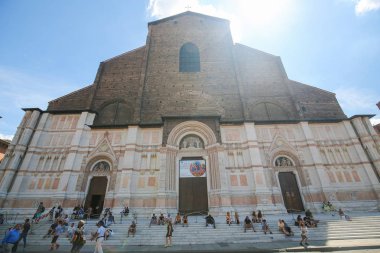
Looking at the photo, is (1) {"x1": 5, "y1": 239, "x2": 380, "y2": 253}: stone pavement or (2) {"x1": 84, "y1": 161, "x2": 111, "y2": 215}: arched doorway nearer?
(1) {"x1": 5, "y1": 239, "x2": 380, "y2": 253}: stone pavement

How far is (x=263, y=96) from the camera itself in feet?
55.9

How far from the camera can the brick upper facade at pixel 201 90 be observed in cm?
1608

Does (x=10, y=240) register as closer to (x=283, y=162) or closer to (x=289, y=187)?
(x=289, y=187)

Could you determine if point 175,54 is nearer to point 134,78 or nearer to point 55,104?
point 134,78

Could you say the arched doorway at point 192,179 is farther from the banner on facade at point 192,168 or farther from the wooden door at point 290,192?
the wooden door at point 290,192

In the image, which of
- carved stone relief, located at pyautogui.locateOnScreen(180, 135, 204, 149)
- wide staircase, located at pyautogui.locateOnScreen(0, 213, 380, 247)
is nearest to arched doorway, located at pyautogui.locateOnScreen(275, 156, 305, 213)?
wide staircase, located at pyautogui.locateOnScreen(0, 213, 380, 247)

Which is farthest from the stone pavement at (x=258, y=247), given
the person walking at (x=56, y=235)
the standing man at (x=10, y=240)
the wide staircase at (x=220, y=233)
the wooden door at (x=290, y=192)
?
the wooden door at (x=290, y=192)

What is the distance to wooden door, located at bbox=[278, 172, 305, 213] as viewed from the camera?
13.0 metres

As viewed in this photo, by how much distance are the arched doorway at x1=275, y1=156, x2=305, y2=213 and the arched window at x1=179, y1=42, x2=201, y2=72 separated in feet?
37.4

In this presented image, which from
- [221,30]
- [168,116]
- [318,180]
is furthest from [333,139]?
[221,30]

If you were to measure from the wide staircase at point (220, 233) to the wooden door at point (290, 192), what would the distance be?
7.63ft

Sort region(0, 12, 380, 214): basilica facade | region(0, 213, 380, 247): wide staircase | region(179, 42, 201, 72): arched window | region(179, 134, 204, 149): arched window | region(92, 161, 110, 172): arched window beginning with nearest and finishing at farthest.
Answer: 1. region(0, 213, 380, 247): wide staircase
2. region(0, 12, 380, 214): basilica facade
3. region(92, 161, 110, 172): arched window
4. region(179, 134, 204, 149): arched window
5. region(179, 42, 201, 72): arched window

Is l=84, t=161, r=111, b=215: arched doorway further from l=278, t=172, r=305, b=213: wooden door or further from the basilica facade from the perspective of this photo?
l=278, t=172, r=305, b=213: wooden door

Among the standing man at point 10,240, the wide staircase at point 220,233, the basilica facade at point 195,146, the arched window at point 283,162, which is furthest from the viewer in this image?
the arched window at point 283,162
